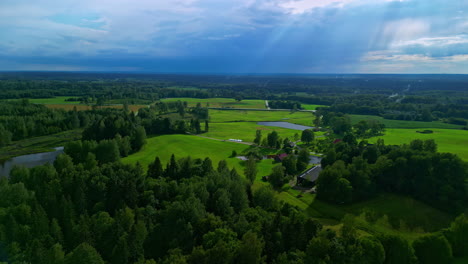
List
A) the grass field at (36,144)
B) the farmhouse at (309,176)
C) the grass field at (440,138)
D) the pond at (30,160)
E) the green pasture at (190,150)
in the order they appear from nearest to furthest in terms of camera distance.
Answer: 1. the farmhouse at (309,176)
2. the pond at (30,160)
3. the green pasture at (190,150)
4. the grass field at (440,138)
5. the grass field at (36,144)

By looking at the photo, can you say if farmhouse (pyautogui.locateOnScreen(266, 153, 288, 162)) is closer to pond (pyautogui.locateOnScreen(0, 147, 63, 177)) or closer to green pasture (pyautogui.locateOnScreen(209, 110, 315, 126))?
pond (pyautogui.locateOnScreen(0, 147, 63, 177))

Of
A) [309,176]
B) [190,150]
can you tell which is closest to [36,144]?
[190,150]

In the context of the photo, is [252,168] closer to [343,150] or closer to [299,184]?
[299,184]

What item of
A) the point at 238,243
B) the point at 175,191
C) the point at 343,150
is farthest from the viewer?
the point at 343,150

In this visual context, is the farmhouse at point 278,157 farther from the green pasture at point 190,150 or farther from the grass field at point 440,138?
the grass field at point 440,138

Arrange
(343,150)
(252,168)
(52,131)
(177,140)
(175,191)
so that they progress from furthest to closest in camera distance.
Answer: (52,131), (177,140), (343,150), (252,168), (175,191)

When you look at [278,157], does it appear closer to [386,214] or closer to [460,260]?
[386,214]

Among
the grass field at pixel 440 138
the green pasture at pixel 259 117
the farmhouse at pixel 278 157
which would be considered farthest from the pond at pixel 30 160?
the grass field at pixel 440 138

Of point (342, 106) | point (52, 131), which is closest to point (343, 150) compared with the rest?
point (52, 131)
